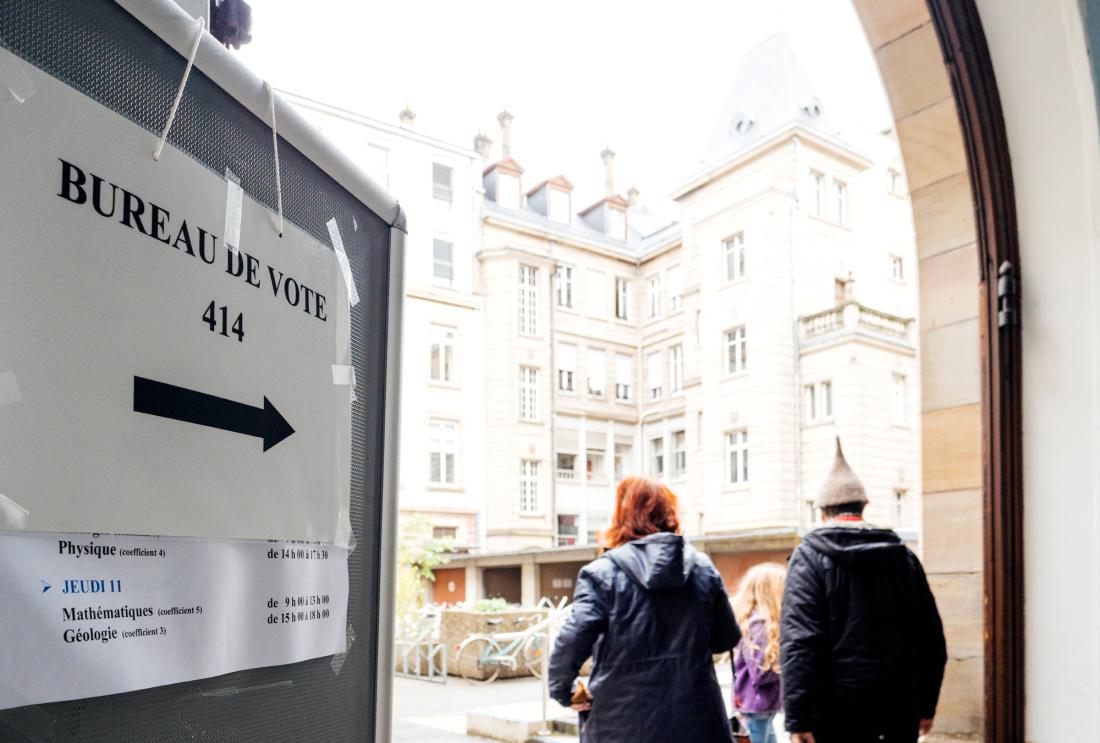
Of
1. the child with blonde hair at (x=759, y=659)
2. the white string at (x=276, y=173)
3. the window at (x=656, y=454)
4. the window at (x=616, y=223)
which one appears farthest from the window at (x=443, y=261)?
the white string at (x=276, y=173)

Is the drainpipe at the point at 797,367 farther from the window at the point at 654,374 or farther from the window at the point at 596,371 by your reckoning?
the window at the point at 654,374

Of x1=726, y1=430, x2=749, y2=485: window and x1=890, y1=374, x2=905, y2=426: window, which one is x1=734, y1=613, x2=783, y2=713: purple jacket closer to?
x1=890, y1=374, x2=905, y2=426: window

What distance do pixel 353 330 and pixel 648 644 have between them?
1.89 m

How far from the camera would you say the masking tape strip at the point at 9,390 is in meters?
0.61

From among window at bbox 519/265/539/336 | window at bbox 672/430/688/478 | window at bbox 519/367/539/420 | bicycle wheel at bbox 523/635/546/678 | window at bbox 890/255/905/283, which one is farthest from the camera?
window at bbox 672/430/688/478

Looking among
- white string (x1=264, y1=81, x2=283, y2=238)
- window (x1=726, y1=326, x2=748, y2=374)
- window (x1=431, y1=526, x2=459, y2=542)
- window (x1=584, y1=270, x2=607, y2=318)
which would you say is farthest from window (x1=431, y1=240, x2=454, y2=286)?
white string (x1=264, y1=81, x2=283, y2=238)

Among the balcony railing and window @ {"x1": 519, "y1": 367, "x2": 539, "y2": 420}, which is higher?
the balcony railing

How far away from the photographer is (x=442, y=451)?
27.7 m

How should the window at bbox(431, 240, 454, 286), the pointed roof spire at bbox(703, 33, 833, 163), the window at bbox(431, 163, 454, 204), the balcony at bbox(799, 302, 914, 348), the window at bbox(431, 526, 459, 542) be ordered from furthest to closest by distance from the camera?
the window at bbox(431, 240, 454, 286), the window at bbox(431, 163, 454, 204), the window at bbox(431, 526, 459, 542), the pointed roof spire at bbox(703, 33, 833, 163), the balcony at bbox(799, 302, 914, 348)

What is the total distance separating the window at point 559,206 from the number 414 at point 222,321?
31637mm

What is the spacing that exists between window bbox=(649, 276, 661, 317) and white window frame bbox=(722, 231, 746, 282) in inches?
291

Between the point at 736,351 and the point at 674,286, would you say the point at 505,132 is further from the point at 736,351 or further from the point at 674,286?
the point at 736,351

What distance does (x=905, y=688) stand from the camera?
2.87m

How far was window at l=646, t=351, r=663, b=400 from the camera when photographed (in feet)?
110
